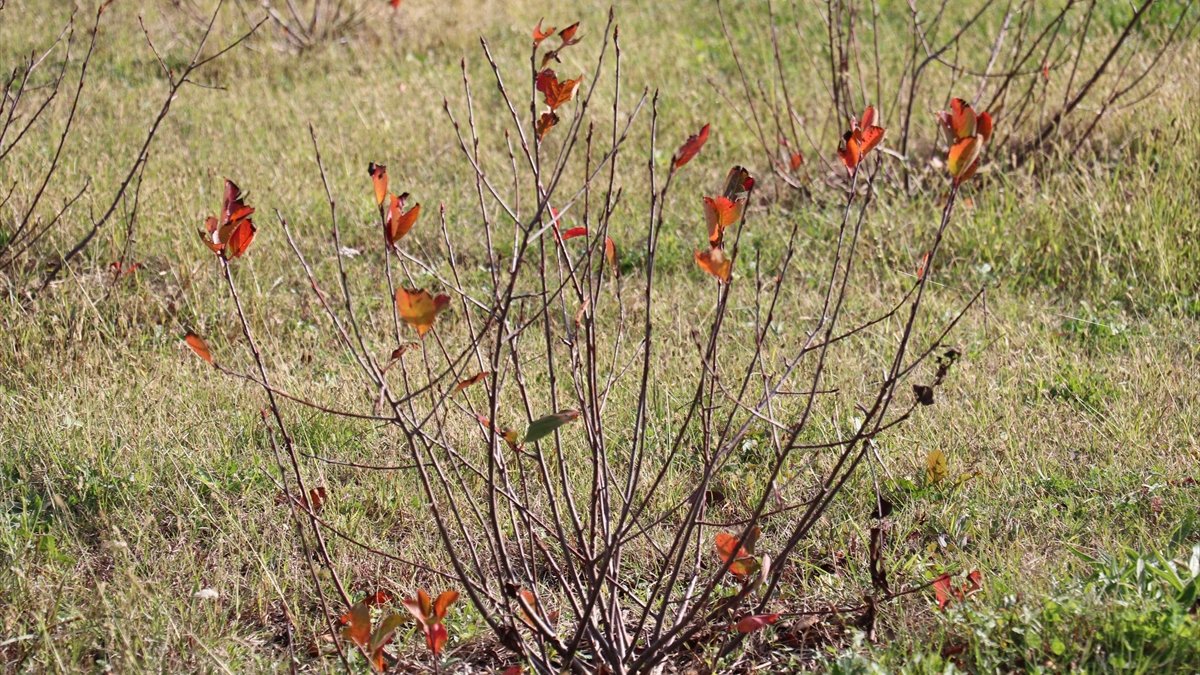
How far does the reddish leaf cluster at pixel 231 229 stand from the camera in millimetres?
1999

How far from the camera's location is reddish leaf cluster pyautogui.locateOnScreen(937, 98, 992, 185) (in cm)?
191

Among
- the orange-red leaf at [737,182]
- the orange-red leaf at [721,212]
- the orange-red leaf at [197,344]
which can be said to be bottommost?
the orange-red leaf at [197,344]

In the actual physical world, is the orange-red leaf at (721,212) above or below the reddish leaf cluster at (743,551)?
above

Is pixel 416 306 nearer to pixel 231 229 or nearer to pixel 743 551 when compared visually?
pixel 231 229

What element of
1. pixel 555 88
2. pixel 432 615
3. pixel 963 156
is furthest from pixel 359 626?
pixel 963 156

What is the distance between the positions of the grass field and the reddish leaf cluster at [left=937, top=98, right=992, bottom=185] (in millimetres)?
858

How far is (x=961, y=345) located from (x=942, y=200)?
1.19 m

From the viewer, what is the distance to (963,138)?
1.93 metres

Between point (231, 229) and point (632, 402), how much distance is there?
1683 millimetres

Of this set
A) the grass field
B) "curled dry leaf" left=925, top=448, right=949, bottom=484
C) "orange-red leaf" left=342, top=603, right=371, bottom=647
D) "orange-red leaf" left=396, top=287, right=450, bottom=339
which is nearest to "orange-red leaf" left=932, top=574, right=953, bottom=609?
the grass field

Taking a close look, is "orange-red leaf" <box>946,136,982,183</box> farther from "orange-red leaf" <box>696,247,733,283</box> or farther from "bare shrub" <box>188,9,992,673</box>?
"orange-red leaf" <box>696,247,733,283</box>

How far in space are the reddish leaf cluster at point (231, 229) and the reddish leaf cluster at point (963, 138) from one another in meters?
1.15

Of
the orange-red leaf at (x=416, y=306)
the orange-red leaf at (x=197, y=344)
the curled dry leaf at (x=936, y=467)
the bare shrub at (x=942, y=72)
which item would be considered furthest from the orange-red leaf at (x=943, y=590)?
the bare shrub at (x=942, y=72)

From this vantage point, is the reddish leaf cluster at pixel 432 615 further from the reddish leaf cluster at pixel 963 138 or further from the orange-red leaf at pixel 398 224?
the reddish leaf cluster at pixel 963 138
